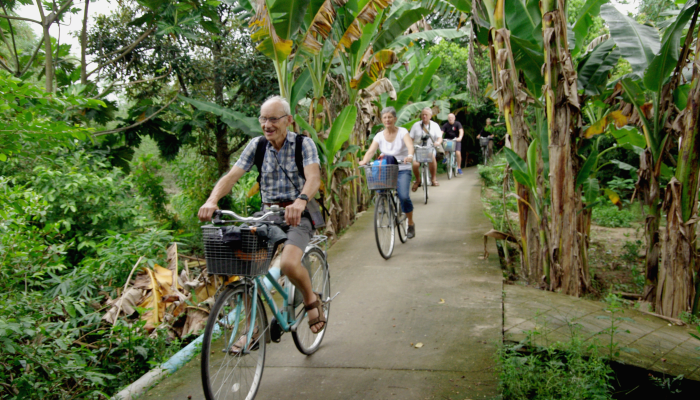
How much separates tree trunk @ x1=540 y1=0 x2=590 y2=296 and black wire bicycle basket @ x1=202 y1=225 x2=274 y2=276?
3.83m

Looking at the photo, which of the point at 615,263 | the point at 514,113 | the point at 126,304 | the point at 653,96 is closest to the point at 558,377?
the point at 514,113

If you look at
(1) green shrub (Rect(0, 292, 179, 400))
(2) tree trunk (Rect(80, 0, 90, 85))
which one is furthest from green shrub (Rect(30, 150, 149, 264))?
(2) tree trunk (Rect(80, 0, 90, 85))

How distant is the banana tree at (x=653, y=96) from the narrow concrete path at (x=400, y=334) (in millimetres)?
1774

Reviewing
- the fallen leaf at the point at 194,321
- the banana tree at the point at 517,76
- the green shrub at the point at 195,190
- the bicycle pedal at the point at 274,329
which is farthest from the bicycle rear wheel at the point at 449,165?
the bicycle pedal at the point at 274,329

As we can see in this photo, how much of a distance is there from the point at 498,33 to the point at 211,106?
14.8ft

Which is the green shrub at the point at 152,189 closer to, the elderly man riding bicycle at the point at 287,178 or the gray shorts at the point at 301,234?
the elderly man riding bicycle at the point at 287,178

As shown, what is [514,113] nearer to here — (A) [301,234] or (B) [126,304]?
(A) [301,234]

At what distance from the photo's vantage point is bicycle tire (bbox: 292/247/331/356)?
4.24m

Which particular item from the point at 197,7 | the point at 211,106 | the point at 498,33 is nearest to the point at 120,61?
the point at 197,7

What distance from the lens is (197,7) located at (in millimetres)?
9109

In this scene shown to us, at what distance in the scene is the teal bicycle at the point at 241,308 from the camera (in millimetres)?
3201

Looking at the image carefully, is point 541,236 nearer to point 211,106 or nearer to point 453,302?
point 453,302

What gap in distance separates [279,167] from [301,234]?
0.58 meters

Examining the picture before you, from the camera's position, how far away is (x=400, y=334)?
189 inches
